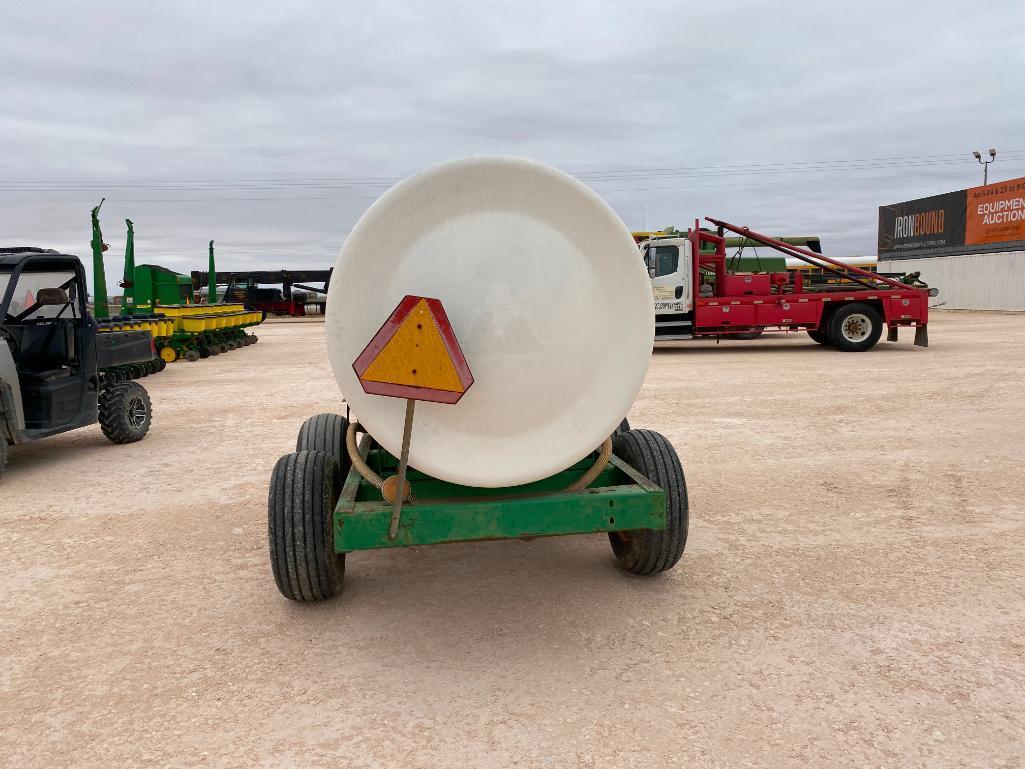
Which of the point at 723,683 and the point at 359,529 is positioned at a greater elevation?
the point at 359,529

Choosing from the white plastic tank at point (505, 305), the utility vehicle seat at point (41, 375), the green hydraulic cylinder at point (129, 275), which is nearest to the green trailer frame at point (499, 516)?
the white plastic tank at point (505, 305)

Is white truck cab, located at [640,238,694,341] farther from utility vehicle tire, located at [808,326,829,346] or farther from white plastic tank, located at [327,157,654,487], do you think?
white plastic tank, located at [327,157,654,487]

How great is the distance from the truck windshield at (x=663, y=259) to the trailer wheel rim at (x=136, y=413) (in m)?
10.7

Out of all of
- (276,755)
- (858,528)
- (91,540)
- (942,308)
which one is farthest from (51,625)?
(942,308)

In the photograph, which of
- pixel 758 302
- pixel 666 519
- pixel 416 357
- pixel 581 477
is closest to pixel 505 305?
pixel 416 357

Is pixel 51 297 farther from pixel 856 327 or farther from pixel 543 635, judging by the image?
pixel 856 327

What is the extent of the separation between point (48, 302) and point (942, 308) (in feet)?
124

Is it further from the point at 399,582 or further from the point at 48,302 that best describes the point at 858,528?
the point at 48,302

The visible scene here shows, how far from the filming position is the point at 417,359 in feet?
9.26

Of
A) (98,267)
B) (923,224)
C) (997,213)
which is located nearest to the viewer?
(98,267)

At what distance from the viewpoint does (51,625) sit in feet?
11.2

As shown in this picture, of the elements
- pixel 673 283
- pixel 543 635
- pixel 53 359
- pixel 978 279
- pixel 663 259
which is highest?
pixel 978 279

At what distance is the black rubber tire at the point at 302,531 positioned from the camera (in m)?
3.33

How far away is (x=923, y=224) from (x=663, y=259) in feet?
102
